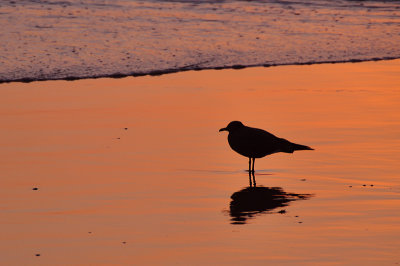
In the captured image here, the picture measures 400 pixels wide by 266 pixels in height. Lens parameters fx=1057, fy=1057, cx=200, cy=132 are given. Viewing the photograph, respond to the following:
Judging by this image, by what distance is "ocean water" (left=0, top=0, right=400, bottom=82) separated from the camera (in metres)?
17.0

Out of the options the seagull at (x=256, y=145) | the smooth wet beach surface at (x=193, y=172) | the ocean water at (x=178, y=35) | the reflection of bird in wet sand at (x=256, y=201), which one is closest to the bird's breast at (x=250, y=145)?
the seagull at (x=256, y=145)

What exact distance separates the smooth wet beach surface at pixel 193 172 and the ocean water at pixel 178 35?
148 centimetres

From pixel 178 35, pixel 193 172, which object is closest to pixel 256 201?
pixel 193 172

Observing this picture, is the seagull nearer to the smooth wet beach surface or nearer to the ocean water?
the smooth wet beach surface

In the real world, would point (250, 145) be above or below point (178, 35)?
below

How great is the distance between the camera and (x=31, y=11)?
22.6m

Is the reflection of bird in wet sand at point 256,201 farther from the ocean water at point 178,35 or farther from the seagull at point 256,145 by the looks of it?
the ocean water at point 178,35

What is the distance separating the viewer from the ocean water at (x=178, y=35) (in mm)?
16969

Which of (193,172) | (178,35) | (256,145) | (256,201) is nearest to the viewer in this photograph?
(256,201)

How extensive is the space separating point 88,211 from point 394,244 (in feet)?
7.94

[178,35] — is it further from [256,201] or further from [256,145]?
[256,201]

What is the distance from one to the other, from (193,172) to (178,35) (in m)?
10.6

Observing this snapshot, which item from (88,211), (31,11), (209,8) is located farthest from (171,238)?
(209,8)

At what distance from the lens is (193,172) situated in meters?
9.75
